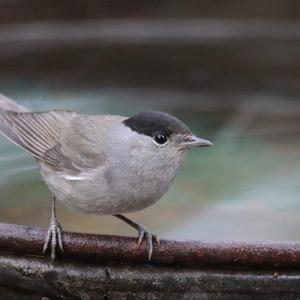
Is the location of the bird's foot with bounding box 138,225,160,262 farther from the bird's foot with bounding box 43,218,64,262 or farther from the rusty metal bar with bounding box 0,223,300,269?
the bird's foot with bounding box 43,218,64,262

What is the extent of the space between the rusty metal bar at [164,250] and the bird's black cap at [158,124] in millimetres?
584

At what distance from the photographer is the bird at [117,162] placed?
373 cm

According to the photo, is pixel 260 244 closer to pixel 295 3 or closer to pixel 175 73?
pixel 175 73

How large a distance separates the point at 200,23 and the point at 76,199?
3059 mm

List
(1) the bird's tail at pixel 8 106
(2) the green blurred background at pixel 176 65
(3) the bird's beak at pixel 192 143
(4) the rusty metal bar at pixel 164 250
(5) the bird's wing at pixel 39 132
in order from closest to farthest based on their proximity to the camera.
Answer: (4) the rusty metal bar at pixel 164 250 < (3) the bird's beak at pixel 192 143 < (5) the bird's wing at pixel 39 132 < (1) the bird's tail at pixel 8 106 < (2) the green blurred background at pixel 176 65

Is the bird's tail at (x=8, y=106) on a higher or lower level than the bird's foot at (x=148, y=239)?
higher

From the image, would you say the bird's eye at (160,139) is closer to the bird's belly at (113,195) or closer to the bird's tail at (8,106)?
the bird's belly at (113,195)

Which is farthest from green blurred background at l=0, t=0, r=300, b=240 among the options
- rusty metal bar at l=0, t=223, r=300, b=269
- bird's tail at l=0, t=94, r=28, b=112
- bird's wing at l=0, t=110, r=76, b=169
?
rusty metal bar at l=0, t=223, r=300, b=269

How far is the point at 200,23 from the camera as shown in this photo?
21.5ft

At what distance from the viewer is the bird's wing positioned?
4172 mm

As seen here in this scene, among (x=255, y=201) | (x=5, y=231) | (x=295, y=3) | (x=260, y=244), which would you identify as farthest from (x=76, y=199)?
(x=295, y=3)

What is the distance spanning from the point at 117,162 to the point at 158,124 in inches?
10.3

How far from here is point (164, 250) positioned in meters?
3.28

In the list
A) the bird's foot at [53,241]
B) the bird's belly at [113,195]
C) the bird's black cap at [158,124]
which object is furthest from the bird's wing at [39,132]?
the bird's foot at [53,241]
